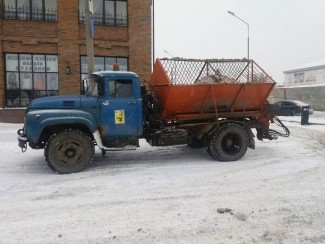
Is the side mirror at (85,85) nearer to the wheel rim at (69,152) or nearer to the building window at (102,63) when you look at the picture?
the wheel rim at (69,152)

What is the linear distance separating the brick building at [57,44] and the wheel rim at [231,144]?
11472 millimetres

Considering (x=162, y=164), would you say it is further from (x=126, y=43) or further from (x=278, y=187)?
(x=126, y=43)

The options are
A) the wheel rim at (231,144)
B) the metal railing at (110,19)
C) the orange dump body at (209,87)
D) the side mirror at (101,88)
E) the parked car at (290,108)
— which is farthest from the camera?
the parked car at (290,108)

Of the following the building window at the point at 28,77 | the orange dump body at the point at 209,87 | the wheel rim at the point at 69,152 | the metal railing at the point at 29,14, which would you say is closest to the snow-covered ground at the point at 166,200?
the wheel rim at the point at 69,152

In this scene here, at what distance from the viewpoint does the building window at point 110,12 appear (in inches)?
756

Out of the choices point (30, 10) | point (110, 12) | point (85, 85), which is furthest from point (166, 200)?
point (30, 10)

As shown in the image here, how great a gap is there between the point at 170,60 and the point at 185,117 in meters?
1.50

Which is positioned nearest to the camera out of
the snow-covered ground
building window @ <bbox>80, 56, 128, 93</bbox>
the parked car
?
the snow-covered ground

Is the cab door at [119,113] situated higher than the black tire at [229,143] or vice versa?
the cab door at [119,113]

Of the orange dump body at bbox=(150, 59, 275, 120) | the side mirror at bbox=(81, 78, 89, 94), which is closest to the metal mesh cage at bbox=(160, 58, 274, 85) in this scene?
the orange dump body at bbox=(150, 59, 275, 120)

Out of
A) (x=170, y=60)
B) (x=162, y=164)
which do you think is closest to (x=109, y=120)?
(x=162, y=164)

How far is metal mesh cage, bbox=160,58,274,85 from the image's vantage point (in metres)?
8.55

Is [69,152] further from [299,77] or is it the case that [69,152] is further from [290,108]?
[299,77]

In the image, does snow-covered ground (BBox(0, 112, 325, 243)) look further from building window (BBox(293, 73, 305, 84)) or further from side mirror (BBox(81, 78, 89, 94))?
building window (BBox(293, 73, 305, 84))
